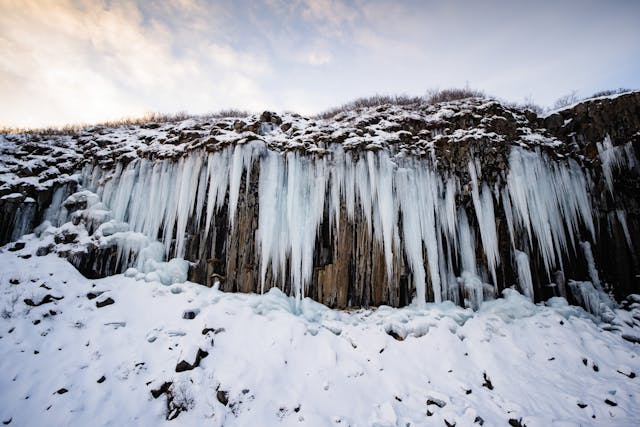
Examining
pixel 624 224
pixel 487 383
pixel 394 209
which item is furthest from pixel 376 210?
pixel 624 224

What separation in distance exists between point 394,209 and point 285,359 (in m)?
4.72

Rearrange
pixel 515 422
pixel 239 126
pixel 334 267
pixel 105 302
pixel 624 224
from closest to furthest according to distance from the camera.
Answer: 1. pixel 515 422
2. pixel 105 302
3. pixel 334 267
4. pixel 624 224
5. pixel 239 126

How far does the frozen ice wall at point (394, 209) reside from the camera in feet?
26.8

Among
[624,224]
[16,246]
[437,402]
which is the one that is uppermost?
[624,224]

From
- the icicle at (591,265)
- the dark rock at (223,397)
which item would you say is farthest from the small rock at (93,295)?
the icicle at (591,265)

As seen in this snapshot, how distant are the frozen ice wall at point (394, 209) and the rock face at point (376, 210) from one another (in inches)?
1.4

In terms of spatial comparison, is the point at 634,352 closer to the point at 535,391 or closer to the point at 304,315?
the point at 535,391

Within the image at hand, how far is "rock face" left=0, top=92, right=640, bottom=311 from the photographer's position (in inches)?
321

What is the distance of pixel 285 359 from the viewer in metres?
6.13

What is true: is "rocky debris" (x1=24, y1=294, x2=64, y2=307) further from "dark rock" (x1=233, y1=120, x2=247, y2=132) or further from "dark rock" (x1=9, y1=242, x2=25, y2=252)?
"dark rock" (x1=233, y1=120, x2=247, y2=132)

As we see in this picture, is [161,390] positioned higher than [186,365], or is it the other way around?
[186,365]

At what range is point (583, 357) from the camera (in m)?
6.28

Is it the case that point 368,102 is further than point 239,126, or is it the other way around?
point 368,102

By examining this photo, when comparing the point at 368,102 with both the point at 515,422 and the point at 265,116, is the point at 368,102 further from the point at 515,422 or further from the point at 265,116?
the point at 515,422
